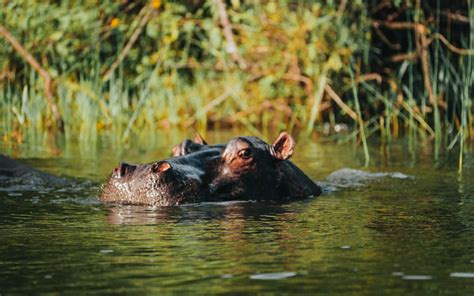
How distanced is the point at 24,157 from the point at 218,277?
20.9ft

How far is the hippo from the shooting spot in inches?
228

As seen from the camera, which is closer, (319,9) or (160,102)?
(319,9)

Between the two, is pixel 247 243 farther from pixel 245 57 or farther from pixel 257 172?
pixel 245 57

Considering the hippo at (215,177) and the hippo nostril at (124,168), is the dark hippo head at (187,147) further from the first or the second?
the hippo nostril at (124,168)

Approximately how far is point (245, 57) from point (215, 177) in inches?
319

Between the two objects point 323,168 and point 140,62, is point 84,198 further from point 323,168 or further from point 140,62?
point 140,62

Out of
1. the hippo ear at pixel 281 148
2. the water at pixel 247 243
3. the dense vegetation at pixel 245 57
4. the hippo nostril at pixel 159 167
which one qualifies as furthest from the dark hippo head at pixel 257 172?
the dense vegetation at pixel 245 57

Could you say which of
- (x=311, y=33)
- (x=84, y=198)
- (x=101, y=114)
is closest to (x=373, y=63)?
(x=311, y=33)

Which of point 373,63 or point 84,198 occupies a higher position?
point 373,63

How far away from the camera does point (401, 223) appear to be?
A: 5.30 metres

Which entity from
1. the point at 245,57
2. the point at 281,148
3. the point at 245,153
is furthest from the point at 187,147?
the point at 245,57

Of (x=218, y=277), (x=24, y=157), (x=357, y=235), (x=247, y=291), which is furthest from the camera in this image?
(x=24, y=157)

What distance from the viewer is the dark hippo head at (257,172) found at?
6.22m

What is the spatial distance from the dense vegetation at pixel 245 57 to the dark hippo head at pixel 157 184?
6138 millimetres
